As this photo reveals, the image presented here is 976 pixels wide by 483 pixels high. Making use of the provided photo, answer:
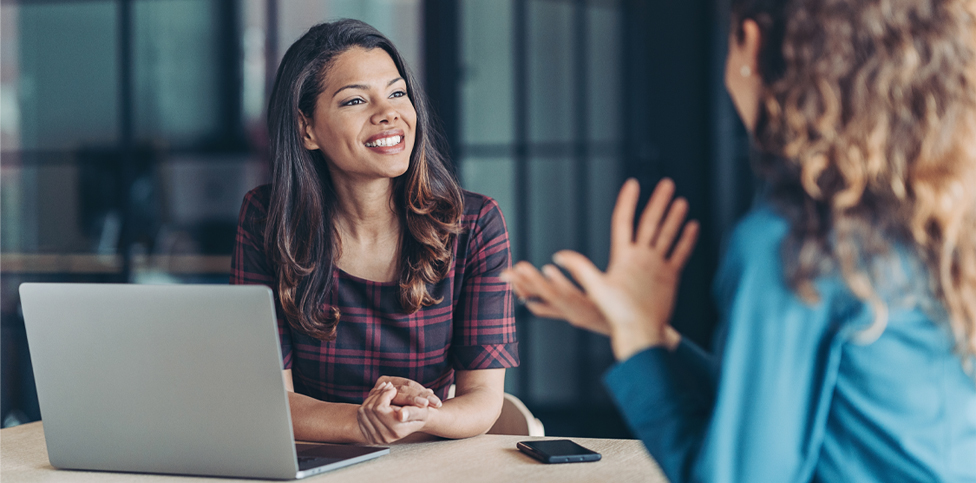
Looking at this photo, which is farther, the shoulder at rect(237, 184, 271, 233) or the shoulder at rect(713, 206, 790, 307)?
the shoulder at rect(237, 184, 271, 233)

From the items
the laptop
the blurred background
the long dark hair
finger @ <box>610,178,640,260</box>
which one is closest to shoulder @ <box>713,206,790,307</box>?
finger @ <box>610,178,640,260</box>

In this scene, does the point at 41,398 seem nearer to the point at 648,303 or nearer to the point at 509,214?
the point at 648,303

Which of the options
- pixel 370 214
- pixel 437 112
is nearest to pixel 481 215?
pixel 370 214

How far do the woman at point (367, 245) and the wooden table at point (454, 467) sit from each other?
0.77 ft

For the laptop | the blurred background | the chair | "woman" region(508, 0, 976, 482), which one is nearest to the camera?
"woman" region(508, 0, 976, 482)

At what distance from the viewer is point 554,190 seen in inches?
131

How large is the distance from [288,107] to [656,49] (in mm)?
1870

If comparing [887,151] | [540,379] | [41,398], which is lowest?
[540,379]

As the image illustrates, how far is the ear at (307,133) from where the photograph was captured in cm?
159

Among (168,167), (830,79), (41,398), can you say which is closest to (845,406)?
(830,79)

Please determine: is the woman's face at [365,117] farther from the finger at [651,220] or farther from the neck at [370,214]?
the finger at [651,220]

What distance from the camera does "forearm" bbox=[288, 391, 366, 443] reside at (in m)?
1.26

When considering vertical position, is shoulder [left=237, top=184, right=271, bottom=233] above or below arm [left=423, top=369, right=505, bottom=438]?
above

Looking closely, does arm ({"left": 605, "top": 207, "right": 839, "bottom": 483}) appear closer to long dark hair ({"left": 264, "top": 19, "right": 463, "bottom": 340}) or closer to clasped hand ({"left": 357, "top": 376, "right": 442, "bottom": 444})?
clasped hand ({"left": 357, "top": 376, "right": 442, "bottom": 444})
